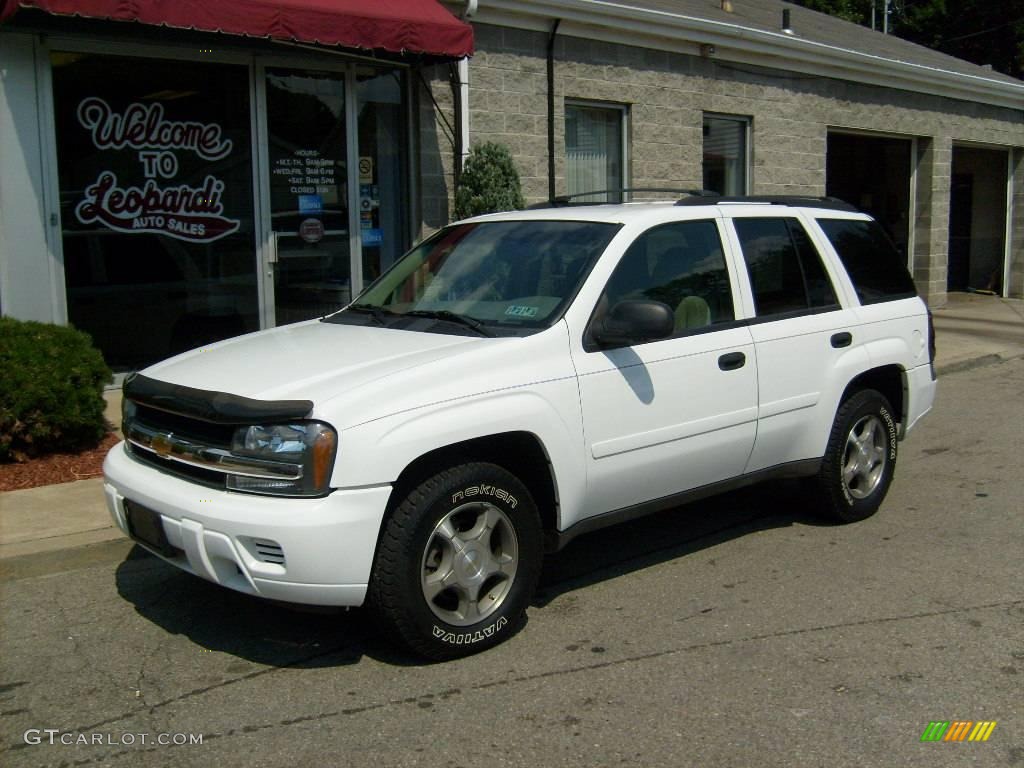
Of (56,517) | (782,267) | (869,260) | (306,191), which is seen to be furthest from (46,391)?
(869,260)

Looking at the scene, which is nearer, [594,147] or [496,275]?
[496,275]

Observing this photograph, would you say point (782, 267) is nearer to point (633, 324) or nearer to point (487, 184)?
point (633, 324)

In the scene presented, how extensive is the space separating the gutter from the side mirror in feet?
23.6

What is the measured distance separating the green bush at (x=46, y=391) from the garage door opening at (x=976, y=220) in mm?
17378

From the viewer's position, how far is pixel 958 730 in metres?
3.73

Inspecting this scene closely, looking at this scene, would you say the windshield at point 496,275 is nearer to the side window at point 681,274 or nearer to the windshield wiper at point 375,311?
the windshield wiper at point 375,311

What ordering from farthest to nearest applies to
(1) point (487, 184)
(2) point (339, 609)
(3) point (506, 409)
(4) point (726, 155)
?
(4) point (726, 155) → (1) point (487, 184) → (3) point (506, 409) → (2) point (339, 609)

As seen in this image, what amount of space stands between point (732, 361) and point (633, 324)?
866 mm

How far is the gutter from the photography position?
37.6 feet

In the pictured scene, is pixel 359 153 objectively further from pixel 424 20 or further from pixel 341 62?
pixel 424 20

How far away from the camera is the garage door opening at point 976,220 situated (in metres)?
20.6

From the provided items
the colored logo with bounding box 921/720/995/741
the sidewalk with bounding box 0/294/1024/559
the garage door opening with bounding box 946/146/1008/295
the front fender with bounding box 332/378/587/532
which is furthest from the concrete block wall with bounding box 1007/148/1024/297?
the colored logo with bounding box 921/720/995/741

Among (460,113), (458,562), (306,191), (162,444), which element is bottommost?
(458,562)

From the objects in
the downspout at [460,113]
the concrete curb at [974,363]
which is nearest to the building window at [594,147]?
the downspout at [460,113]
